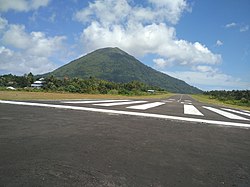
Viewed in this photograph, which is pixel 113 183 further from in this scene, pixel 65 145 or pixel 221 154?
pixel 221 154

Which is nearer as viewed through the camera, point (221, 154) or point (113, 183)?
point (113, 183)

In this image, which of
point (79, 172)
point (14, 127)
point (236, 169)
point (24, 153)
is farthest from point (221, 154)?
point (14, 127)

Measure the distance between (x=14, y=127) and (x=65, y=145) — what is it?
6.99ft

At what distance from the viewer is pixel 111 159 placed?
3.35 meters

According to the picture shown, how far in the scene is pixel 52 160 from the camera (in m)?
3.16

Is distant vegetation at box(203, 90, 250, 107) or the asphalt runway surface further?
distant vegetation at box(203, 90, 250, 107)

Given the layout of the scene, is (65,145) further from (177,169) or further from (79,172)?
(177,169)

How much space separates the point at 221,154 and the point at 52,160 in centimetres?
309

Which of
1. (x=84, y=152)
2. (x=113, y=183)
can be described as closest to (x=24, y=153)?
(x=84, y=152)

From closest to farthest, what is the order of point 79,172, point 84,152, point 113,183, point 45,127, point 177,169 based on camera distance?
point 113,183 → point 79,172 → point 177,169 → point 84,152 → point 45,127

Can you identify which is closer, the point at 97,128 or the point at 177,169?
the point at 177,169

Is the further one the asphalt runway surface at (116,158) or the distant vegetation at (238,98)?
the distant vegetation at (238,98)

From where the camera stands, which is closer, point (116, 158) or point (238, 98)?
point (116, 158)

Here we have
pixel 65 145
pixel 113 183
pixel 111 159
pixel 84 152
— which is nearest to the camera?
pixel 113 183
